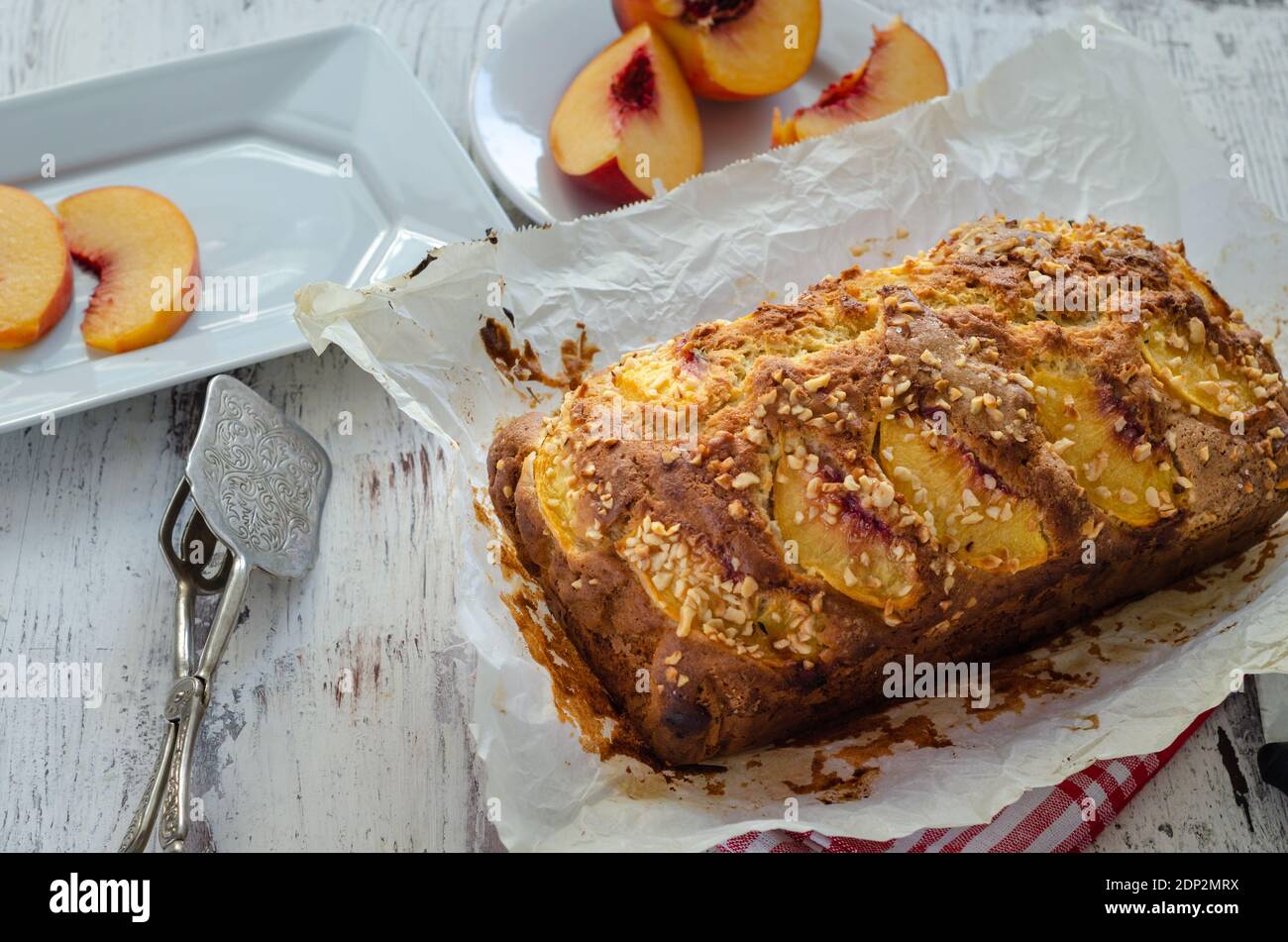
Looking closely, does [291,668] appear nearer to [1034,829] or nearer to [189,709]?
[189,709]

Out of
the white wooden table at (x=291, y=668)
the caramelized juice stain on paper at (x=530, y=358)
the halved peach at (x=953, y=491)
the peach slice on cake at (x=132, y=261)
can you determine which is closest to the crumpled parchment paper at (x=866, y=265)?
the caramelized juice stain on paper at (x=530, y=358)

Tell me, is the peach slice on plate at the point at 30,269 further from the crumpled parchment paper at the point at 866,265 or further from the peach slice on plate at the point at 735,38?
the peach slice on plate at the point at 735,38

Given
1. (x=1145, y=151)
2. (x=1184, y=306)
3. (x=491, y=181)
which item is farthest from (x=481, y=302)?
(x=1145, y=151)

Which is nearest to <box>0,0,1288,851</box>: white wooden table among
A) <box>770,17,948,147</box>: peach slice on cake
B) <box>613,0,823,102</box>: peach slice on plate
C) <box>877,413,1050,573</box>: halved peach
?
<box>877,413,1050,573</box>: halved peach

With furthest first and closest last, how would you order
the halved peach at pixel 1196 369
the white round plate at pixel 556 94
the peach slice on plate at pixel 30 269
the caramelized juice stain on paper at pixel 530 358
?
1. the white round plate at pixel 556 94
2. the peach slice on plate at pixel 30 269
3. the caramelized juice stain on paper at pixel 530 358
4. the halved peach at pixel 1196 369

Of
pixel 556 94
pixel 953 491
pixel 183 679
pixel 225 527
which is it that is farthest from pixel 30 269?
pixel 953 491

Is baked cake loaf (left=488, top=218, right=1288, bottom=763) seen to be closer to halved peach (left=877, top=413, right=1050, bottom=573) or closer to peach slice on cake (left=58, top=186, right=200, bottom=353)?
halved peach (left=877, top=413, right=1050, bottom=573)
